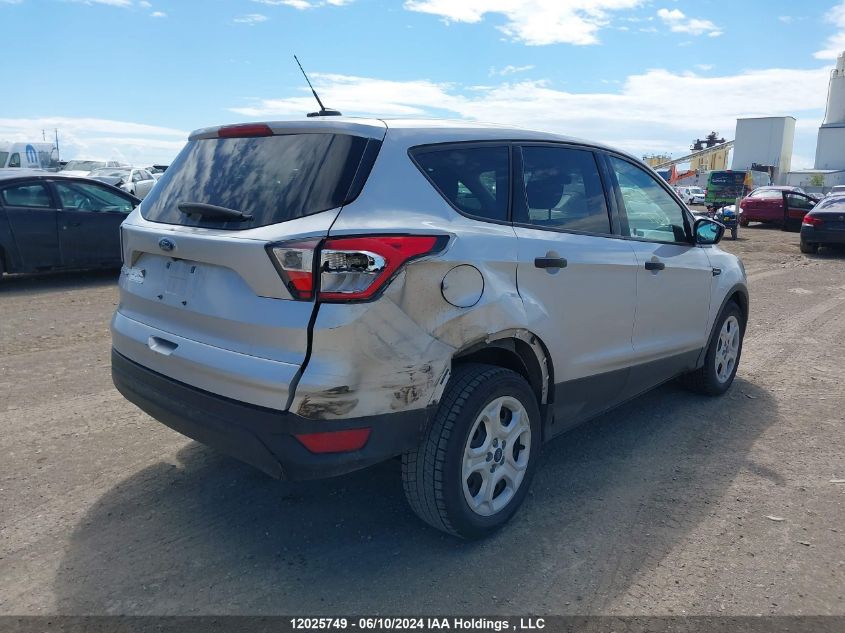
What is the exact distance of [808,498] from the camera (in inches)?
144

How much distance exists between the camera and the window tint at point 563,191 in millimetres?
3428

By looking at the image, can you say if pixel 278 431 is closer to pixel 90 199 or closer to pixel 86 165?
pixel 90 199

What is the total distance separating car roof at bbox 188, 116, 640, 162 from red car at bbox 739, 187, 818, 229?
77.2ft

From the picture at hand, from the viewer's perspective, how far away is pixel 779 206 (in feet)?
78.0

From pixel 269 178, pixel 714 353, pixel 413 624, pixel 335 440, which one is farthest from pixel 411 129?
pixel 714 353

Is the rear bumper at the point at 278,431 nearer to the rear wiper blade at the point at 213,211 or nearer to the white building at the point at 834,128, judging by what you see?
the rear wiper blade at the point at 213,211

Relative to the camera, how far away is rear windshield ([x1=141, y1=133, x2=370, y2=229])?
8.88 feet

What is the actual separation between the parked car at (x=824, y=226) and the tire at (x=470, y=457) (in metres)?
16.0

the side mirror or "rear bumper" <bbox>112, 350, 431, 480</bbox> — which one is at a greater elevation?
the side mirror

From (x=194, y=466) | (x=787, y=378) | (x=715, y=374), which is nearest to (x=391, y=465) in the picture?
(x=194, y=466)

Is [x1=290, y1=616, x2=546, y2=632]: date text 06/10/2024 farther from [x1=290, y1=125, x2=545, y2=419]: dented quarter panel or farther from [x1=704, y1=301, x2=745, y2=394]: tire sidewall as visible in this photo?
[x1=704, y1=301, x2=745, y2=394]: tire sidewall

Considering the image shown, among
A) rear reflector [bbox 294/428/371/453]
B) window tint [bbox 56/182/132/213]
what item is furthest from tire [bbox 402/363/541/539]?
window tint [bbox 56/182/132/213]

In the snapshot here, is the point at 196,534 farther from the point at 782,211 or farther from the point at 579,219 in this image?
the point at 782,211

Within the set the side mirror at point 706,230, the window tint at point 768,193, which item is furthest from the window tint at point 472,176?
the window tint at point 768,193
